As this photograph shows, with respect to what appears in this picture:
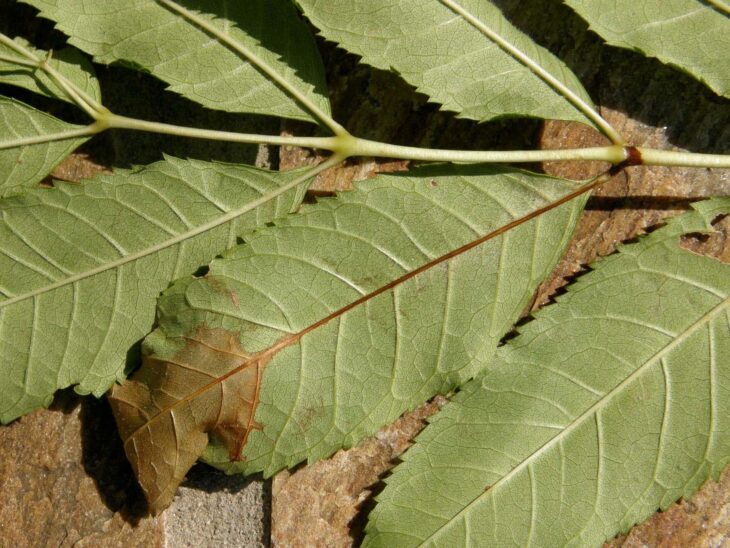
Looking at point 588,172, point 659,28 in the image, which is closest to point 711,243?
A: point 588,172

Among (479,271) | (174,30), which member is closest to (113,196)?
(174,30)

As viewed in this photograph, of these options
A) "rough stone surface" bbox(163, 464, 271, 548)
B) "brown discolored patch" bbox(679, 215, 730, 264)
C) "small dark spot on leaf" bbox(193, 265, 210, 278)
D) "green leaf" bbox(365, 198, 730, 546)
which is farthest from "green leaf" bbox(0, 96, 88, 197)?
"brown discolored patch" bbox(679, 215, 730, 264)

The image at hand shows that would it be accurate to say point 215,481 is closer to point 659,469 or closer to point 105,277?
point 105,277

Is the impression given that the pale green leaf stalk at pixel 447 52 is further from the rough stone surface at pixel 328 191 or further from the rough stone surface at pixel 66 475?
the rough stone surface at pixel 66 475

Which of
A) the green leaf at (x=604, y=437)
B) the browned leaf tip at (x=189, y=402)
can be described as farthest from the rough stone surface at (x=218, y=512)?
the green leaf at (x=604, y=437)

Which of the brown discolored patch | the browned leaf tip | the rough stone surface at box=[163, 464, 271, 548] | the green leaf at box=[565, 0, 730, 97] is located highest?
the green leaf at box=[565, 0, 730, 97]

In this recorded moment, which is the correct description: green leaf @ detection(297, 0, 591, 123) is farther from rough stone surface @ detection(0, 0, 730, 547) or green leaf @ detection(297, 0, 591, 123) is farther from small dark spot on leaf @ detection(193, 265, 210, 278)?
small dark spot on leaf @ detection(193, 265, 210, 278)
